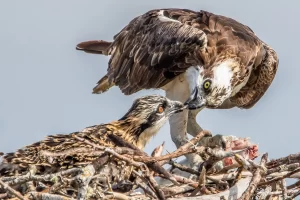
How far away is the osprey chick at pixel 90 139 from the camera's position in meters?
8.76

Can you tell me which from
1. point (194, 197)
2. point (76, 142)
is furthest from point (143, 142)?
point (194, 197)

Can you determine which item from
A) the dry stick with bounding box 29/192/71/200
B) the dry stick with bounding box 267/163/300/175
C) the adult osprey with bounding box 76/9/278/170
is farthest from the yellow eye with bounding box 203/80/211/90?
the dry stick with bounding box 29/192/71/200

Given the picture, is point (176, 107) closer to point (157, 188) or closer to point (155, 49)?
point (155, 49)

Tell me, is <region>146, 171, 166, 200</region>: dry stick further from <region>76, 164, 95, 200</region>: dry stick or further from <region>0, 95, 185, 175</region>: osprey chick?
<region>0, 95, 185, 175</region>: osprey chick

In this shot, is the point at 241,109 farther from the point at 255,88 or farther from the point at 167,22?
the point at 167,22

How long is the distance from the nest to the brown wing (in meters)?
2.36

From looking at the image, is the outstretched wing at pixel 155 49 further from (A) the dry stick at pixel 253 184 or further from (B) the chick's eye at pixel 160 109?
(A) the dry stick at pixel 253 184

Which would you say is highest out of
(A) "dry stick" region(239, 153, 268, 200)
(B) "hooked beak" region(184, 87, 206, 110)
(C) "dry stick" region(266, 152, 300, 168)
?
(B) "hooked beak" region(184, 87, 206, 110)

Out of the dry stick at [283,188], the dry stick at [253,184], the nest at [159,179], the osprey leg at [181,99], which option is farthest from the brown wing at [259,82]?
the dry stick at [253,184]

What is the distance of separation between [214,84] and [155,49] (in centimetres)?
104

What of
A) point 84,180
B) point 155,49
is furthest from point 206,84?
point 84,180

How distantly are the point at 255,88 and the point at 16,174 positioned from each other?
14.6ft

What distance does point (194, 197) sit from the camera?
27.4 feet

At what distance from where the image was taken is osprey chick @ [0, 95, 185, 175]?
8758mm
